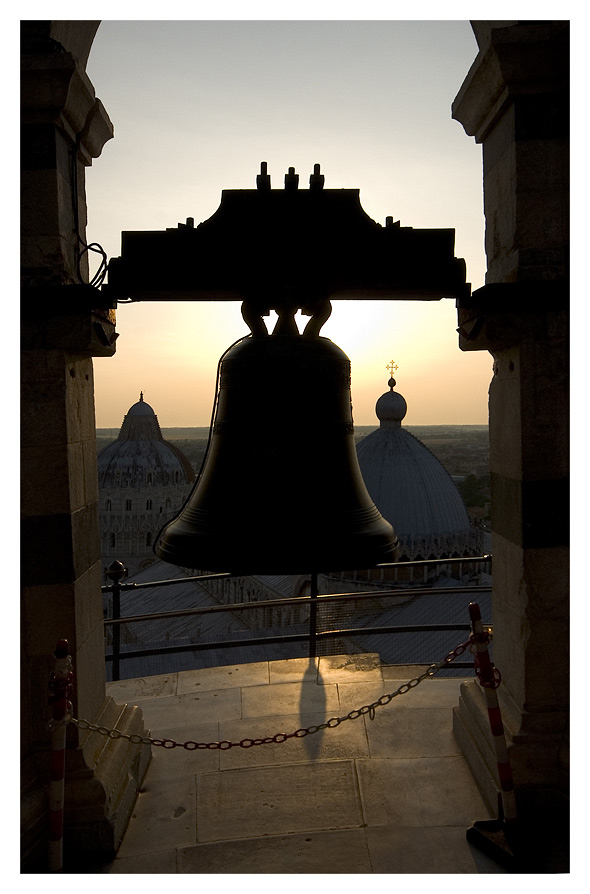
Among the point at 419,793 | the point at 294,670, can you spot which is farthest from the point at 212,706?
the point at 419,793

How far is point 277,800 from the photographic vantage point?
139 inches

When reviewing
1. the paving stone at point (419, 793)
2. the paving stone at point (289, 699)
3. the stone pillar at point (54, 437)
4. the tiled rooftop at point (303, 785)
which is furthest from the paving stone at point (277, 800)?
the paving stone at point (289, 699)

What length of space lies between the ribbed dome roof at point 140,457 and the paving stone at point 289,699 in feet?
244

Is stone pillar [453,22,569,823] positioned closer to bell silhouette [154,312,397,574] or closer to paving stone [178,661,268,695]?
bell silhouette [154,312,397,574]

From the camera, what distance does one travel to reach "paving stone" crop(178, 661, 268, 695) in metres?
5.07

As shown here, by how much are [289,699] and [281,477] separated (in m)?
3.12

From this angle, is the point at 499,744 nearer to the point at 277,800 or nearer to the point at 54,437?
the point at 277,800

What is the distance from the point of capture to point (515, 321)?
3.28 metres

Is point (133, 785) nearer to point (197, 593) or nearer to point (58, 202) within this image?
point (58, 202)

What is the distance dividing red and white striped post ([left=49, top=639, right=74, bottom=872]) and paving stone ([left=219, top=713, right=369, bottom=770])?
115cm

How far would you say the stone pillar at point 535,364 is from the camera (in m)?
3.24

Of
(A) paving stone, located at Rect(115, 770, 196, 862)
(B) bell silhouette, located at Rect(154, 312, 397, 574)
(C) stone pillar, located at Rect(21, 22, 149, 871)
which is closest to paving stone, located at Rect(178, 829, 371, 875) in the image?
(A) paving stone, located at Rect(115, 770, 196, 862)

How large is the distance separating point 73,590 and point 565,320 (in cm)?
291

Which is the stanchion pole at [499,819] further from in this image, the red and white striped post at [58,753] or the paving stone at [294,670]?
the paving stone at [294,670]
